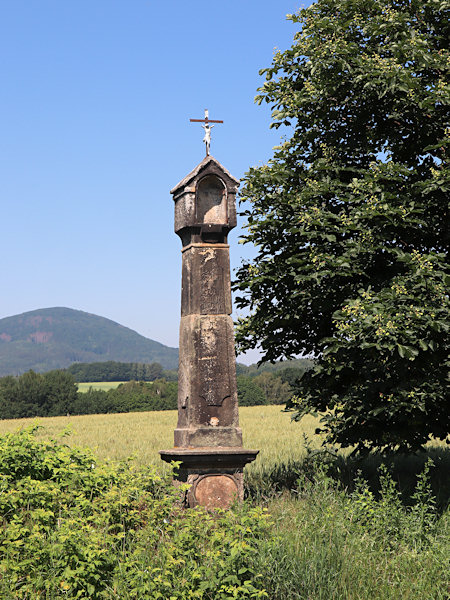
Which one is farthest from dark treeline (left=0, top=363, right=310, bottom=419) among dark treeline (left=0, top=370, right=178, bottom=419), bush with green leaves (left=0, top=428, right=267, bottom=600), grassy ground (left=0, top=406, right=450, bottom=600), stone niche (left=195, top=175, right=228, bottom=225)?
bush with green leaves (left=0, top=428, right=267, bottom=600)

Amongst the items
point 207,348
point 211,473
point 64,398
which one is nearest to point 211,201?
point 207,348

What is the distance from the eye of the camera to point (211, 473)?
10.2 m

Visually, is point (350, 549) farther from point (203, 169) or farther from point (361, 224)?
point (203, 169)

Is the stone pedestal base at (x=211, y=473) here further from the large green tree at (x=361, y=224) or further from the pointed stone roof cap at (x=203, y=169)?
the pointed stone roof cap at (x=203, y=169)

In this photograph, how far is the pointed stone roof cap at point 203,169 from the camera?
11203 millimetres

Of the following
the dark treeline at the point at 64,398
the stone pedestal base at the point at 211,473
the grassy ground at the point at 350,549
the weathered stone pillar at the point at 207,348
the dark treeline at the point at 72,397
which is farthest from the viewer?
the dark treeline at the point at 72,397

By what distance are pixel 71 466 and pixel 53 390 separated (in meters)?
74.6

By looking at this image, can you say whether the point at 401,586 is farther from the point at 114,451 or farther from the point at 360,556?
the point at 114,451

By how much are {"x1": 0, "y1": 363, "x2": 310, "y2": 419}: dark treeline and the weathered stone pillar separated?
2602 inches

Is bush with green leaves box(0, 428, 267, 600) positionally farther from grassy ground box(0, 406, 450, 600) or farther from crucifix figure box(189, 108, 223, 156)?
crucifix figure box(189, 108, 223, 156)

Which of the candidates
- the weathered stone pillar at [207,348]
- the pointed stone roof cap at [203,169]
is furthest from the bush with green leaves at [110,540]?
the pointed stone roof cap at [203,169]

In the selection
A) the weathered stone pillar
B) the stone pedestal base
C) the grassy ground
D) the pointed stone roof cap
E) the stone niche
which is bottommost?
the grassy ground

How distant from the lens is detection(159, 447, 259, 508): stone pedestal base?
32.8 feet

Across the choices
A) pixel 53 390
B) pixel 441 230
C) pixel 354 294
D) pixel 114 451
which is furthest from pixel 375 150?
pixel 53 390
